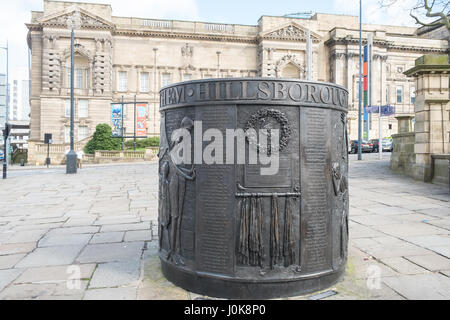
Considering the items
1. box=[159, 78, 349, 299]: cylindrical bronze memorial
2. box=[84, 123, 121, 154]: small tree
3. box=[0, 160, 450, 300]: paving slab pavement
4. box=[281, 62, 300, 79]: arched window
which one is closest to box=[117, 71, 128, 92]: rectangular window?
box=[84, 123, 121, 154]: small tree

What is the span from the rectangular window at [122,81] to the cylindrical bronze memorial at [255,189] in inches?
1709

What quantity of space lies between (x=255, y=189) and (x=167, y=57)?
44520 mm

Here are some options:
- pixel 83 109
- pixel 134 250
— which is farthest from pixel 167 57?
pixel 134 250

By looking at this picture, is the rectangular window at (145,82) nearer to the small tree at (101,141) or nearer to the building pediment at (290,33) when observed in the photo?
the small tree at (101,141)

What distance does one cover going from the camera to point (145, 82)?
44.3m

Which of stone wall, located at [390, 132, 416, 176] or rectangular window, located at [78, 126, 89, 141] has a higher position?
rectangular window, located at [78, 126, 89, 141]

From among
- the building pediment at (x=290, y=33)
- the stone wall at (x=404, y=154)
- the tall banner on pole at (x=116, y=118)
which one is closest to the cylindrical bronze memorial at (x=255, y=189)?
the stone wall at (x=404, y=154)

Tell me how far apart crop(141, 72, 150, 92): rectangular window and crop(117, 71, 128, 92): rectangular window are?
2.03 metres

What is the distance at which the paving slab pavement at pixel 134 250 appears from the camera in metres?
3.04

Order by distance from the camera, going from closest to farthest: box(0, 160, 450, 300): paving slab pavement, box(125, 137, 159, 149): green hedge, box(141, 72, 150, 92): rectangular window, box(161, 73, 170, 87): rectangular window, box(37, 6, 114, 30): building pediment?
box(0, 160, 450, 300): paving slab pavement
box(125, 137, 159, 149): green hedge
box(37, 6, 114, 30): building pediment
box(141, 72, 150, 92): rectangular window
box(161, 73, 170, 87): rectangular window

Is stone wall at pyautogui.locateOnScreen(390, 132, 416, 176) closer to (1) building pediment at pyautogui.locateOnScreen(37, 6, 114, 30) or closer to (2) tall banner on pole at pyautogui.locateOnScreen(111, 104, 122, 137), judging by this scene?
(2) tall banner on pole at pyautogui.locateOnScreen(111, 104, 122, 137)

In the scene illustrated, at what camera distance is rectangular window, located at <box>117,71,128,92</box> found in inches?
1710
